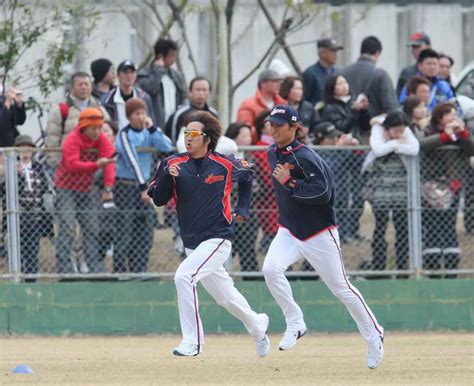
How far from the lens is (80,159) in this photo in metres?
15.6

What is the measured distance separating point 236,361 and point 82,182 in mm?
3293

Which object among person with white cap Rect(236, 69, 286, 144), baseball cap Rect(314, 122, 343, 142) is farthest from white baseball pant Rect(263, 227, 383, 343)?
person with white cap Rect(236, 69, 286, 144)

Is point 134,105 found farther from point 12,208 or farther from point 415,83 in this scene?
point 415,83

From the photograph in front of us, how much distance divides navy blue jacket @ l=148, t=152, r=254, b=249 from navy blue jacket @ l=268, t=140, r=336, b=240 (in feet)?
1.58

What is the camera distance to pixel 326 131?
16.4 metres

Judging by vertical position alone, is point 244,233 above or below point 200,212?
below

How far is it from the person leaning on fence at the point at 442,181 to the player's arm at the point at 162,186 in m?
4.38

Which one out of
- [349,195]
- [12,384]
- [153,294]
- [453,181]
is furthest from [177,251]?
[12,384]

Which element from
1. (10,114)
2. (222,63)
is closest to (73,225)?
(10,114)

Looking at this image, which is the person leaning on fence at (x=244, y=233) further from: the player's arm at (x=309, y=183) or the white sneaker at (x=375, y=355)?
the white sneaker at (x=375, y=355)

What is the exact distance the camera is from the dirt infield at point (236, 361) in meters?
12.0

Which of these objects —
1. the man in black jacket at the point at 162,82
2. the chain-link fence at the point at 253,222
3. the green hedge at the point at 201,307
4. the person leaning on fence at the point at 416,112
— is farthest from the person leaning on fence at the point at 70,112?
the person leaning on fence at the point at 416,112

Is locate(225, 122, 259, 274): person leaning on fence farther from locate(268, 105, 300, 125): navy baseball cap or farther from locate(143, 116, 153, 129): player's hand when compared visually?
locate(268, 105, 300, 125): navy baseball cap

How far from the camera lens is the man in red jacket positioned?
15.5 metres
